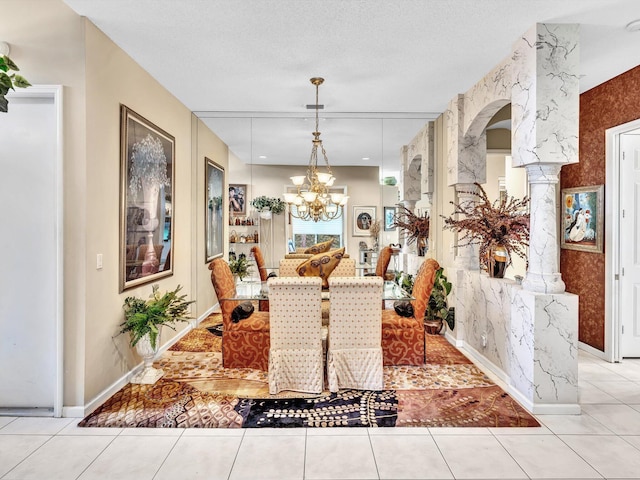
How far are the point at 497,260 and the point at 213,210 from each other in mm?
3549

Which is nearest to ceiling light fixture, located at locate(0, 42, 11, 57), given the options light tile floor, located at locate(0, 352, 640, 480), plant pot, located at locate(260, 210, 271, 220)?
light tile floor, located at locate(0, 352, 640, 480)

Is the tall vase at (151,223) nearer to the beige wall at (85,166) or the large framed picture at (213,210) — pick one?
the beige wall at (85,166)

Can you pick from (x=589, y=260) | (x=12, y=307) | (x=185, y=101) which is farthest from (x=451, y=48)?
(x=12, y=307)

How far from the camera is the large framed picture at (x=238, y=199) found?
533 cm

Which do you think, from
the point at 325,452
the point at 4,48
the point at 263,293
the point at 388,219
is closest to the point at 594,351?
the point at 388,219

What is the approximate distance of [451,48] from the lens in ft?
10.5

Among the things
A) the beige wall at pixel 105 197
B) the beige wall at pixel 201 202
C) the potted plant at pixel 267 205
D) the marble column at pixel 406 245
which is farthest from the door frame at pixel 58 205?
the marble column at pixel 406 245

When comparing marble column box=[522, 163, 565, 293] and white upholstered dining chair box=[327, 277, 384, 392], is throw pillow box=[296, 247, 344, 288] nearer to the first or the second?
white upholstered dining chair box=[327, 277, 384, 392]

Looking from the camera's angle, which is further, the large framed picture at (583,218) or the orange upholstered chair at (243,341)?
the large framed picture at (583,218)

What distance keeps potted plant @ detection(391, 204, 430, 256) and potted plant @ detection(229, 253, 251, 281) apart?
199 cm

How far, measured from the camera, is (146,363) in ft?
11.1

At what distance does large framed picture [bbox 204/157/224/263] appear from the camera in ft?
17.1

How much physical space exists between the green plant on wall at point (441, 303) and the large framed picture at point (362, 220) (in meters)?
1.08

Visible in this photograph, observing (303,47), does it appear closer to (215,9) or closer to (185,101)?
(215,9)
